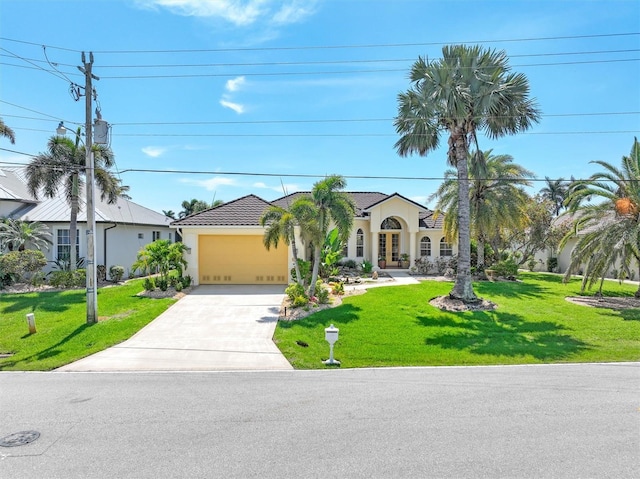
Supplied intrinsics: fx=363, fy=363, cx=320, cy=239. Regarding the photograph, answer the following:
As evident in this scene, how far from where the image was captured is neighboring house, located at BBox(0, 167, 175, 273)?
21.3 m

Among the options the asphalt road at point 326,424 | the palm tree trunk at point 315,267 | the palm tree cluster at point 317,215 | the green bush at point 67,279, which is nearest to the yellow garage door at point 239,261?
the palm tree cluster at point 317,215

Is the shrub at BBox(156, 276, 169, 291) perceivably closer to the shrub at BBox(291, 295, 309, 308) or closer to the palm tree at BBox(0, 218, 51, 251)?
the shrub at BBox(291, 295, 309, 308)

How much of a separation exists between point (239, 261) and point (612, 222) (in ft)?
57.0

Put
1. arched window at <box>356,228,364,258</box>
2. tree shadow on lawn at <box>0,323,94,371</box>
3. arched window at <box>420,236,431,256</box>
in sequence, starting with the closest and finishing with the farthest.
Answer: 1. tree shadow on lawn at <box>0,323,94,371</box>
2. arched window at <box>356,228,364,258</box>
3. arched window at <box>420,236,431,256</box>

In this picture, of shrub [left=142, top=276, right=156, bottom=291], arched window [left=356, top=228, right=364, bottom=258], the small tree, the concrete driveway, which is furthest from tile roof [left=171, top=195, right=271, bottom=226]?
arched window [left=356, top=228, right=364, bottom=258]

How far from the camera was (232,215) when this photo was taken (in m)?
19.4

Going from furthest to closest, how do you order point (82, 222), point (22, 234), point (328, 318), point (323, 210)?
point (82, 222), point (22, 234), point (323, 210), point (328, 318)

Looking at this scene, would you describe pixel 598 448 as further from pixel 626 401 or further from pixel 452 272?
pixel 452 272

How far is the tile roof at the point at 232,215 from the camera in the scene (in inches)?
733

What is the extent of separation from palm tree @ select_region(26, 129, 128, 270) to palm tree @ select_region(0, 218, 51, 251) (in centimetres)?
197

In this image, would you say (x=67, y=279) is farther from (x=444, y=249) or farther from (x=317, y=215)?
(x=444, y=249)

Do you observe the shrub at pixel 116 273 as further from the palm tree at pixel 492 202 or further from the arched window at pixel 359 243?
the palm tree at pixel 492 202

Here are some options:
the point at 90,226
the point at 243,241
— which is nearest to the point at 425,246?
the point at 243,241

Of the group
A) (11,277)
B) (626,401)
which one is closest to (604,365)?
(626,401)
